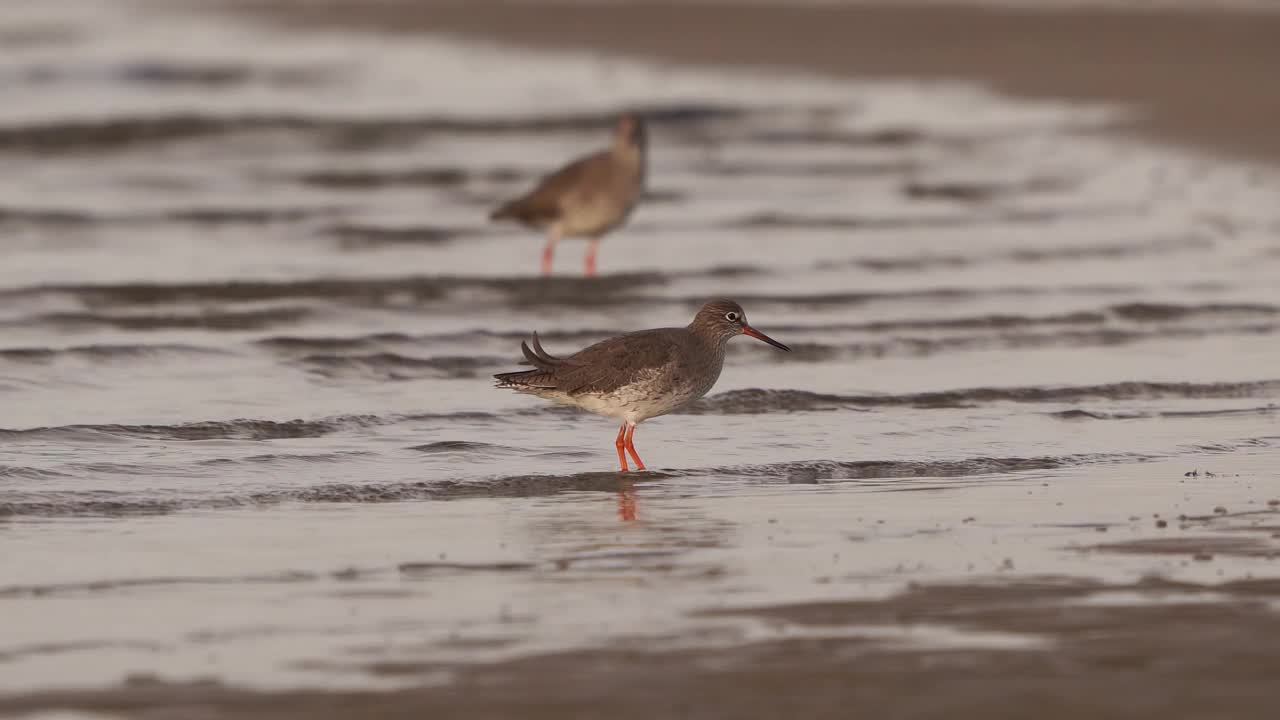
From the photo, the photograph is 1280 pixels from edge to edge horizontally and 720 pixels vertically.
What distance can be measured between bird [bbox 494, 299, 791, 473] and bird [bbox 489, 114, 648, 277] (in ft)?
21.8

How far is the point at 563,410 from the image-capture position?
41.0 feet

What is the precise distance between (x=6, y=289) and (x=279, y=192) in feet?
21.5

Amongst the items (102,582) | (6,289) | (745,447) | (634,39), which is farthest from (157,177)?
(634,39)

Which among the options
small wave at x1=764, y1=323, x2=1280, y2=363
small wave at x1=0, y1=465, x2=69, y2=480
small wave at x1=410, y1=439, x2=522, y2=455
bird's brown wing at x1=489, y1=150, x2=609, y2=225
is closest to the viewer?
small wave at x1=0, y1=465, x2=69, y2=480

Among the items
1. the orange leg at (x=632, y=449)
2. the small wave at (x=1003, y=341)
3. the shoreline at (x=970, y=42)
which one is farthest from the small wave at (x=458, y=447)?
the shoreline at (x=970, y=42)

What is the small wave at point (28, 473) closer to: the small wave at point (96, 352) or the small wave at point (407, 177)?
the small wave at point (96, 352)

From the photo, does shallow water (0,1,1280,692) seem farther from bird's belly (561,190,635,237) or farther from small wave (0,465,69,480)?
bird's belly (561,190,635,237)

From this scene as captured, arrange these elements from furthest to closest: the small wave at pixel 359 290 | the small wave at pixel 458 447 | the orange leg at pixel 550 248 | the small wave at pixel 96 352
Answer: the orange leg at pixel 550 248
the small wave at pixel 359 290
the small wave at pixel 96 352
the small wave at pixel 458 447

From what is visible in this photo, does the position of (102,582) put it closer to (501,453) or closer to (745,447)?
(501,453)

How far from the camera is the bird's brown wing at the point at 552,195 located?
1817 cm

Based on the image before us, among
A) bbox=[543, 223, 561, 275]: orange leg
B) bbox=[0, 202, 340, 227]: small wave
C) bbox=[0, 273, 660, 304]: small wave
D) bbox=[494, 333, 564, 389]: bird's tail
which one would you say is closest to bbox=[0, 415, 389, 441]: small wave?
bbox=[494, 333, 564, 389]: bird's tail

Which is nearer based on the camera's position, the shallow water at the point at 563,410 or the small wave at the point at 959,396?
the shallow water at the point at 563,410

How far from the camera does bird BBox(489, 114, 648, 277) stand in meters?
18.1

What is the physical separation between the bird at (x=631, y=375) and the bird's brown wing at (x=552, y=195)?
22.5 feet
